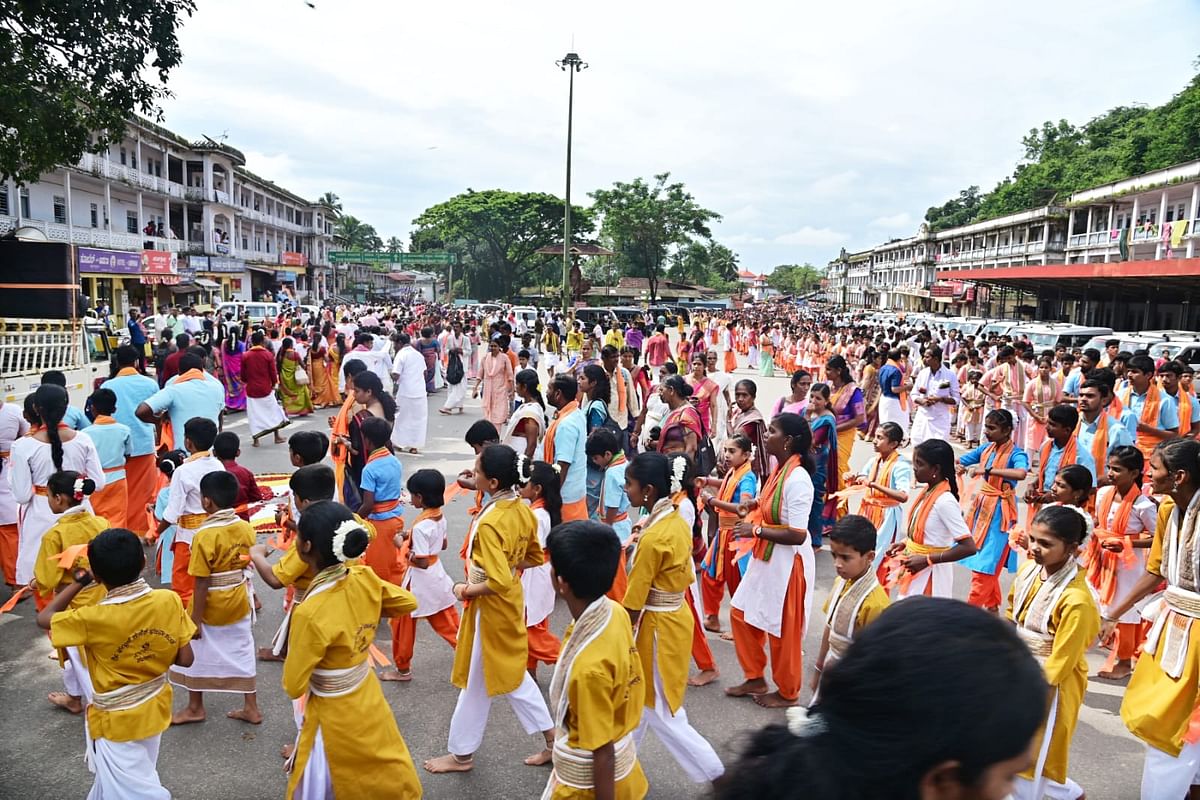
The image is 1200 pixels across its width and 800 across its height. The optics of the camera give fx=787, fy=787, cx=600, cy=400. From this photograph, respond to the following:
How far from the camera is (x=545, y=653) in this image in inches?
168

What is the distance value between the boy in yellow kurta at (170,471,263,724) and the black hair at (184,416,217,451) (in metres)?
0.87

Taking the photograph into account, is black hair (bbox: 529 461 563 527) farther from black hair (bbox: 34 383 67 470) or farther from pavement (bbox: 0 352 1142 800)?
black hair (bbox: 34 383 67 470)

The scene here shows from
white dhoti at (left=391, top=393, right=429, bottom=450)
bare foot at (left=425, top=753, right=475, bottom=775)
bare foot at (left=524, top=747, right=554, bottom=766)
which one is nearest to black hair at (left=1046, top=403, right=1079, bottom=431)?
bare foot at (left=524, top=747, right=554, bottom=766)

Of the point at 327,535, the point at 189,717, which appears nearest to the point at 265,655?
the point at 189,717

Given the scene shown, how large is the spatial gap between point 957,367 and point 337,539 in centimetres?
1189

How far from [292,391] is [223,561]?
9886mm

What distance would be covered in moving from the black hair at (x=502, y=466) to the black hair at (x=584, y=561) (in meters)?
1.01

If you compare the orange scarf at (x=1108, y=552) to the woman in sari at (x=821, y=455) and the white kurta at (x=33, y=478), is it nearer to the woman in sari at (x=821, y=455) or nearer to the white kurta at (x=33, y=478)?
the woman in sari at (x=821, y=455)

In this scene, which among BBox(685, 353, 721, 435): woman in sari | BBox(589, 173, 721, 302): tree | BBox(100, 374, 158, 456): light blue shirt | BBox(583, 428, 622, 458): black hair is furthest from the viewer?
BBox(589, 173, 721, 302): tree

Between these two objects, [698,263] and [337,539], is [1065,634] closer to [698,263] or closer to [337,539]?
[337,539]

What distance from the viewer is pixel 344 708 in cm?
290

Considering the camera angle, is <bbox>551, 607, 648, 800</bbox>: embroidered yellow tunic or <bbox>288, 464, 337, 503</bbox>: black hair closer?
<bbox>551, 607, 648, 800</bbox>: embroidered yellow tunic

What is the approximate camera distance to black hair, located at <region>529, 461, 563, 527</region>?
4223 mm

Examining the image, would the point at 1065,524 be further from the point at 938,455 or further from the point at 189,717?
the point at 189,717
